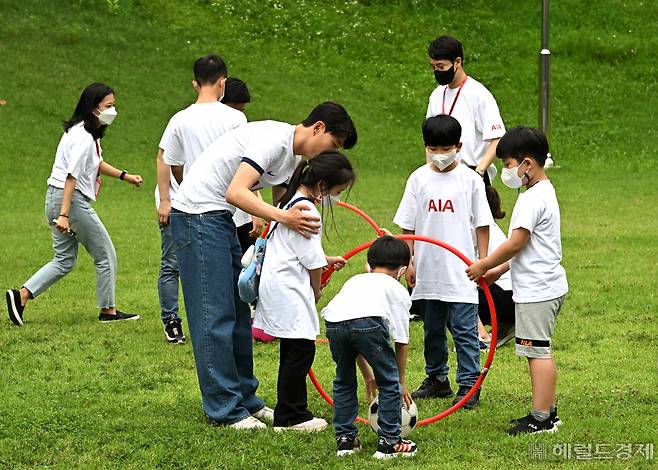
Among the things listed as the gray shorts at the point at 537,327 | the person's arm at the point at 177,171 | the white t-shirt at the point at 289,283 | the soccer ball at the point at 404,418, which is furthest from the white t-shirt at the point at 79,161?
the gray shorts at the point at 537,327

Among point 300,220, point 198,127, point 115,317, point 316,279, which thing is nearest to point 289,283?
Answer: point 316,279

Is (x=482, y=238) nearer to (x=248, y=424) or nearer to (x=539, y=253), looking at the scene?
(x=539, y=253)

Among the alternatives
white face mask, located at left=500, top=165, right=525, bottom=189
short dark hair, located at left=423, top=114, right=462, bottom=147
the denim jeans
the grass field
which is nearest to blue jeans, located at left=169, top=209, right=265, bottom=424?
the grass field

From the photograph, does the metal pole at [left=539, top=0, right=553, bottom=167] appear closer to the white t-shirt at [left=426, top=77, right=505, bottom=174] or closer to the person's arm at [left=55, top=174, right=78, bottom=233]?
the white t-shirt at [left=426, top=77, right=505, bottom=174]

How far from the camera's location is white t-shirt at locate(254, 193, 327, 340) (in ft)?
18.9

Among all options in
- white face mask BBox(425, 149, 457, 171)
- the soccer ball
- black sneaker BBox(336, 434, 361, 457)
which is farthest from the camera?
white face mask BBox(425, 149, 457, 171)

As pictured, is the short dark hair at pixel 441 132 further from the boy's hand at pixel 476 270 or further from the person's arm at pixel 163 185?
the person's arm at pixel 163 185

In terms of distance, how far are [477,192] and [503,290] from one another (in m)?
1.61

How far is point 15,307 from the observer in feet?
29.9

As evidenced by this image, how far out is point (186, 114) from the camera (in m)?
7.79

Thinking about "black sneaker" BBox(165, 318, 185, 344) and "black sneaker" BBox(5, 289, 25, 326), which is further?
"black sneaker" BBox(5, 289, 25, 326)

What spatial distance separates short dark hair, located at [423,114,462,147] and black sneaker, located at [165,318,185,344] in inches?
108

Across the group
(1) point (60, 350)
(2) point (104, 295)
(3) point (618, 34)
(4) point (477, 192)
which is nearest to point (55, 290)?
(2) point (104, 295)

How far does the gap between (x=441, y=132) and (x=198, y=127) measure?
1.89 metres
